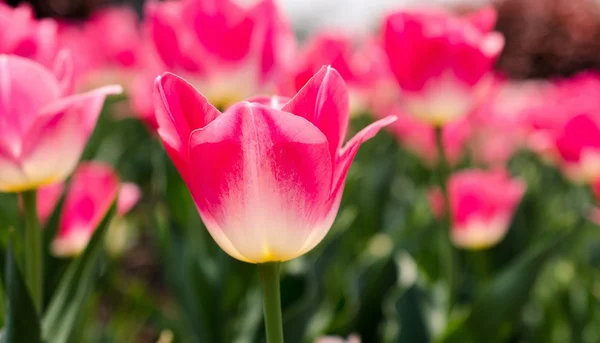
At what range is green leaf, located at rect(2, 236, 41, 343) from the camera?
0.58 m

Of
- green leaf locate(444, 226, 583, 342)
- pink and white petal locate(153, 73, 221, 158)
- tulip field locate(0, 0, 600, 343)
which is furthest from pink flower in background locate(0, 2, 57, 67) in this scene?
green leaf locate(444, 226, 583, 342)

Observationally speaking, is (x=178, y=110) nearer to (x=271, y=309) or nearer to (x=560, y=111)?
(x=271, y=309)

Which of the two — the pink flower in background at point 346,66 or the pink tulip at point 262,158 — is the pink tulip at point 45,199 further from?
the pink tulip at point 262,158

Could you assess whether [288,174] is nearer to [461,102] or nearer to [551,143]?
[461,102]

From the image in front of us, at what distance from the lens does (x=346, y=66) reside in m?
1.37

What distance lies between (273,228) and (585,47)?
551 centimetres

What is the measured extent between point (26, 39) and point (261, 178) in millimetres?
357

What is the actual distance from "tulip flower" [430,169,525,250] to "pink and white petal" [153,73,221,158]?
916 mm

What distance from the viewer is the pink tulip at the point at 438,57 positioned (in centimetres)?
92

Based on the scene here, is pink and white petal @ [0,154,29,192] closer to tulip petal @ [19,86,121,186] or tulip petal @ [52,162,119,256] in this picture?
tulip petal @ [19,86,121,186]

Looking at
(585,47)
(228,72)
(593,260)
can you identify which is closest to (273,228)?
(228,72)

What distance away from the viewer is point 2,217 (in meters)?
0.97

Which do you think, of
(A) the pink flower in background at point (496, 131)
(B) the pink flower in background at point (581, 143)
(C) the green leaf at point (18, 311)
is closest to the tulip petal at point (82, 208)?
(C) the green leaf at point (18, 311)

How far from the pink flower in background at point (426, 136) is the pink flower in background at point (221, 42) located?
0.98m
